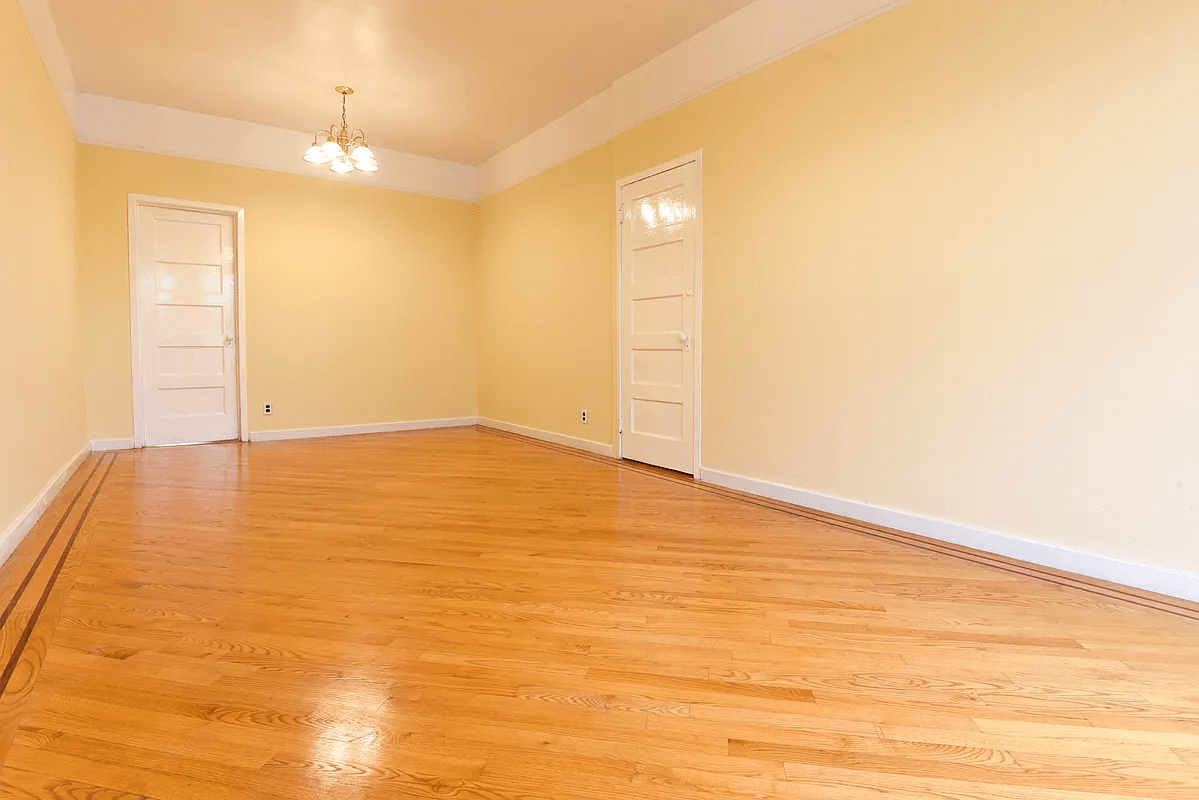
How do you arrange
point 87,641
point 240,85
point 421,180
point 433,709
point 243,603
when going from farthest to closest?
point 421,180
point 240,85
point 243,603
point 87,641
point 433,709

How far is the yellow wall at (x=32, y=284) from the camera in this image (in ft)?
9.52

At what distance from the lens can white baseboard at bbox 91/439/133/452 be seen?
5508 mm

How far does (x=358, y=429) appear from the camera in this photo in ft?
22.2

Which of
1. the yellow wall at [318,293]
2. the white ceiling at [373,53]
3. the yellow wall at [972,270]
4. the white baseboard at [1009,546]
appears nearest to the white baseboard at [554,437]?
the yellow wall at [318,293]

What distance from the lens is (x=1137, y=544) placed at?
2.43 meters

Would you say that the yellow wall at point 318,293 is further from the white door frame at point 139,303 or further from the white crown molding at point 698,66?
the white crown molding at point 698,66

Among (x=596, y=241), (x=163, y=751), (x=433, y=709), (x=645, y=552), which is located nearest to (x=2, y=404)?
(x=163, y=751)

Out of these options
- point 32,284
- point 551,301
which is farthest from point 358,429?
point 32,284

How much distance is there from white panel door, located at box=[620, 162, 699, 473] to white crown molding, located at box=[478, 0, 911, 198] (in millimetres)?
560

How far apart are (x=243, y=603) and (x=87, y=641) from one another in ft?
1.41

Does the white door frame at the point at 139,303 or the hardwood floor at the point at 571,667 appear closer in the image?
the hardwood floor at the point at 571,667

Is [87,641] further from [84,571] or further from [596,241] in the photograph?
[596,241]

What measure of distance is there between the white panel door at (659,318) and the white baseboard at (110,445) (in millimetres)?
4349

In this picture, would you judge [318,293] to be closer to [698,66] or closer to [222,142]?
[222,142]
